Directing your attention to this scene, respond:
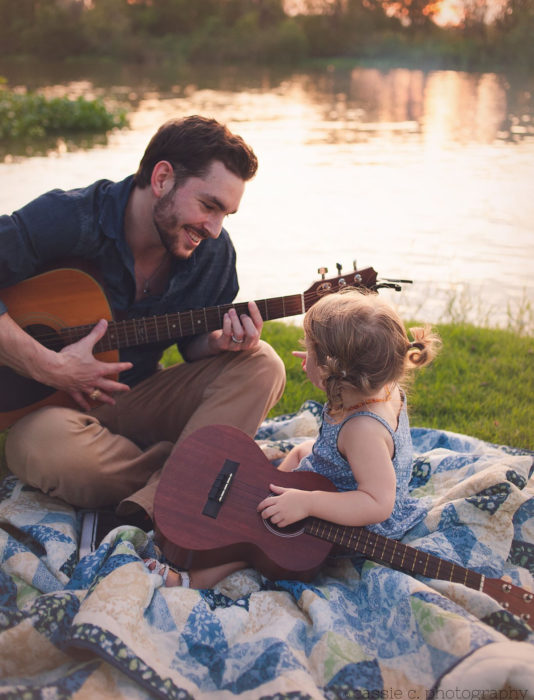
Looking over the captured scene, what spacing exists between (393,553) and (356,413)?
42 centimetres

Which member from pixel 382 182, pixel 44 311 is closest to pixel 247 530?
pixel 44 311

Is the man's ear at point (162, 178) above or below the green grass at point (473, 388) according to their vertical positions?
above

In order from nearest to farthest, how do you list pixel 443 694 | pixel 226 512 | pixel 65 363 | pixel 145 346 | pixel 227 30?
pixel 443 694
pixel 226 512
pixel 65 363
pixel 145 346
pixel 227 30

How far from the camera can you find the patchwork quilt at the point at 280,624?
144 centimetres

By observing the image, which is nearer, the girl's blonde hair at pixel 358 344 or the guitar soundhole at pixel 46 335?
the girl's blonde hair at pixel 358 344

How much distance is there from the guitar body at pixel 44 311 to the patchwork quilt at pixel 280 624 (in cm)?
49

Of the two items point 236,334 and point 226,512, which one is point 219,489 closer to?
point 226,512

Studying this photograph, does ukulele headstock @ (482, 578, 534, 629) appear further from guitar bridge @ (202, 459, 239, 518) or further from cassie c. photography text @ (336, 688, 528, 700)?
guitar bridge @ (202, 459, 239, 518)

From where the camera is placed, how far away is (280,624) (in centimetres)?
165

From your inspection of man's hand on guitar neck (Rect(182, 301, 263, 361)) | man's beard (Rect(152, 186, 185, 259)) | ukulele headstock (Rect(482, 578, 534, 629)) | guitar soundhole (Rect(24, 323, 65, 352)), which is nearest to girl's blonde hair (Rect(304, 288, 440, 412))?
man's hand on guitar neck (Rect(182, 301, 263, 361))

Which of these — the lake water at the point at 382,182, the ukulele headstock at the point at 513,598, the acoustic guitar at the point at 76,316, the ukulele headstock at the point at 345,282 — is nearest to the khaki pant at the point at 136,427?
the acoustic guitar at the point at 76,316

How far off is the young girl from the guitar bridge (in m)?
0.13

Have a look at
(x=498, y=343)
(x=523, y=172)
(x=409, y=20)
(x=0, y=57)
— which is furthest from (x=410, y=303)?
(x=0, y=57)

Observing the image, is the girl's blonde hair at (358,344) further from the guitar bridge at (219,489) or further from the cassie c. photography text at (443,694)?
the cassie c. photography text at (443,694)
